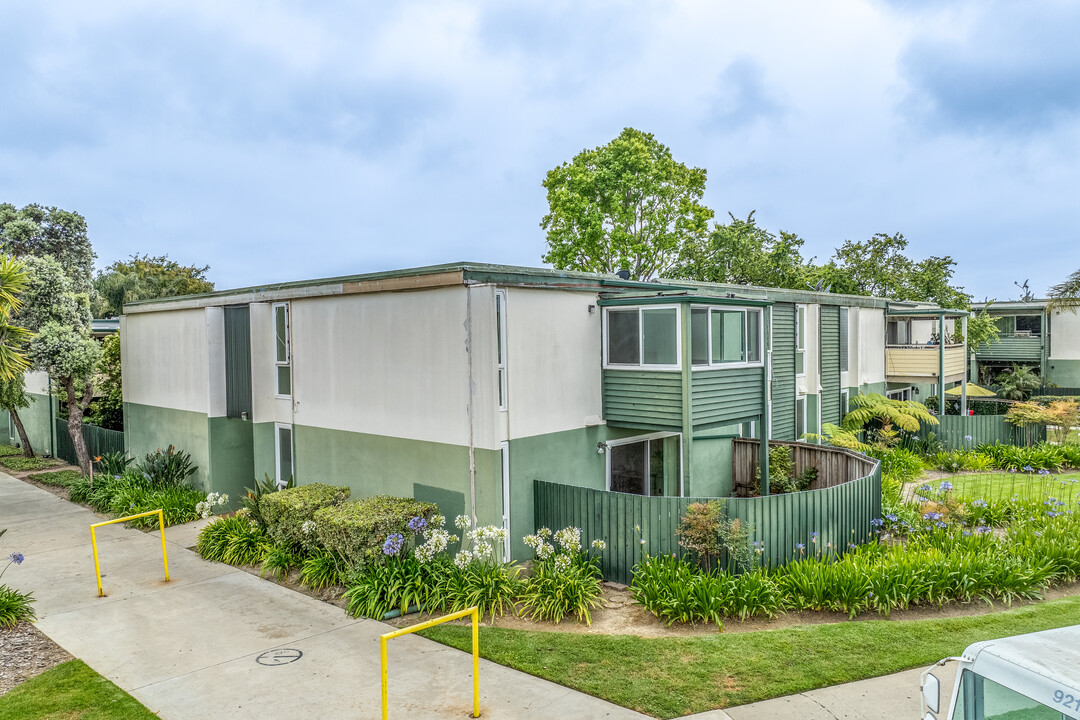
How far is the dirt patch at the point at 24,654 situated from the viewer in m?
8.01

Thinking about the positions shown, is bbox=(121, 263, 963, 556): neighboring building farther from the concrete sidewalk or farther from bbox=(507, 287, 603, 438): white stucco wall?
the concrete sidewalk

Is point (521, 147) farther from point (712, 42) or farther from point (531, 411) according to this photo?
point (531, 411)

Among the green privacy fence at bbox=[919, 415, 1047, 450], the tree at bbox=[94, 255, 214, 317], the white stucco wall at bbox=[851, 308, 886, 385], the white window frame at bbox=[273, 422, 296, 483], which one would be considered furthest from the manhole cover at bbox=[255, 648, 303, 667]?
the tree at bbox=[94, 255, 214, 317]

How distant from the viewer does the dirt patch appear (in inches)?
315

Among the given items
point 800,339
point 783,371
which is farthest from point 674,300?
point 800,339

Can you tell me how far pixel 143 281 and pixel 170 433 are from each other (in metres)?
31.5

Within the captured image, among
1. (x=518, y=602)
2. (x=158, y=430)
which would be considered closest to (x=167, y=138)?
(x=158, y=430)

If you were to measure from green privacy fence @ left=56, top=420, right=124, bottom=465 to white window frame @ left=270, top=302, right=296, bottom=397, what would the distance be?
302 inches

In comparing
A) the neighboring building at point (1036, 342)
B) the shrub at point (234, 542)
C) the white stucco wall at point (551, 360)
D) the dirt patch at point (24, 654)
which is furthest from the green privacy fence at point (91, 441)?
the neighboring building at point (1036, 342)

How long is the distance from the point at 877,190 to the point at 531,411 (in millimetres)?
21719

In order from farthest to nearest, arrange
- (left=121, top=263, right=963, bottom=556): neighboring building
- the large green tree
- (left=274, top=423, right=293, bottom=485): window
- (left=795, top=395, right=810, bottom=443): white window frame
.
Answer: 1. (left=795, top=395, right=810, bottom=443): white window frame
2. the large green tree
3. (left=274, top=423, right=293, bottom=485): window
4. (left=121, top=263, right=963, bottom=556): neighboring building

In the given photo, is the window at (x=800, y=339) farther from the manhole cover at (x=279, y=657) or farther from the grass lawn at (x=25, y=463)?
the grass lawn at (x=25, y=463)

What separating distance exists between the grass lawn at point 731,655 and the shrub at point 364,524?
182cm

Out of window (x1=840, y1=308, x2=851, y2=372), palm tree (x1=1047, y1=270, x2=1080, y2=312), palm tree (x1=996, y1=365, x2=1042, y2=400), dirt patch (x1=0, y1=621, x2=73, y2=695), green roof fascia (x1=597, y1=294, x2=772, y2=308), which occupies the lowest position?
dirt patch (x1=0, y1=621, x2=73, y2=695)
